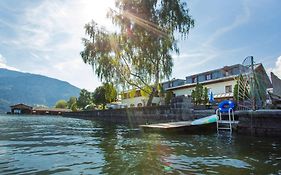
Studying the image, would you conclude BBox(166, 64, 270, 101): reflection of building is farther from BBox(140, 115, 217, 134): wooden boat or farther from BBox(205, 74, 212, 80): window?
BBox(140, 115, 217, 134): wooden boat

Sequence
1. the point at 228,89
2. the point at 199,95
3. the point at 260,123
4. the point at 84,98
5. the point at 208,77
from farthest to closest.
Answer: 1. the point at 84,98
2. the point at 208,77
3. the point at 228,89
4. the point at 199,95
5. the point at 260,123

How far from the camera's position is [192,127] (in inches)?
539

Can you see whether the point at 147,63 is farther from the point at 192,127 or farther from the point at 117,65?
the point at 192,127

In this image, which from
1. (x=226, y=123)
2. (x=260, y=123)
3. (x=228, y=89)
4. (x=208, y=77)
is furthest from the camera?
(x=208, y=77)

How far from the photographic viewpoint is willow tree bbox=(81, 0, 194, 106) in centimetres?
2227

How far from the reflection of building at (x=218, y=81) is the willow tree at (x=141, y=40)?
14.2m

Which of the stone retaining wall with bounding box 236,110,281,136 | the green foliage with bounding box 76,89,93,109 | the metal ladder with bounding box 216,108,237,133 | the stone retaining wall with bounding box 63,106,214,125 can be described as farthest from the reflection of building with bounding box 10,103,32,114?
the stone retaining wall with bounding box 236,110,281,136

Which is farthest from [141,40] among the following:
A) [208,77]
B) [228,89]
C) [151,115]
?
[208,77]

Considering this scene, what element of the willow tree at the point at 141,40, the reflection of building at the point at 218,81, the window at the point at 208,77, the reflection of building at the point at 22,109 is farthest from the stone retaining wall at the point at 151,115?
the reflection of building at the point at 22,109

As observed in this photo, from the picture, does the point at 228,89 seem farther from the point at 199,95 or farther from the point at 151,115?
the point at 151,115

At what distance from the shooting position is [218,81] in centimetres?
3703

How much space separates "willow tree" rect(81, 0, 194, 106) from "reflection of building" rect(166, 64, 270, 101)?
14.2 meters

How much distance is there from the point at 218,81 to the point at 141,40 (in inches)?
752

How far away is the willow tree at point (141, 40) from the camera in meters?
22.3
